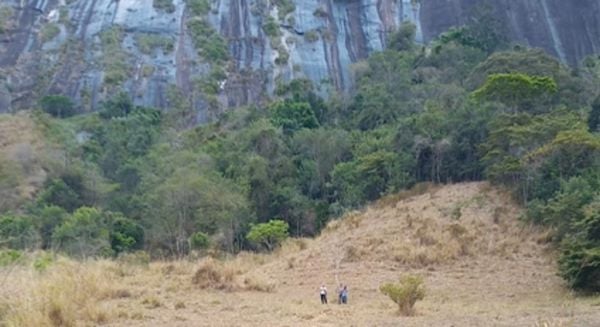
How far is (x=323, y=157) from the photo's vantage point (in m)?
37.8

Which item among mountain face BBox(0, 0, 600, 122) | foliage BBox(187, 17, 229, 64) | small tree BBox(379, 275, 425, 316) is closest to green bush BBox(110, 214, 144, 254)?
mountain face BBox(0, 0, 600, 122)

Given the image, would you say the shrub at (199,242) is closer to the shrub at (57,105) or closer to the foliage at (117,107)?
the foliage at (117,107)

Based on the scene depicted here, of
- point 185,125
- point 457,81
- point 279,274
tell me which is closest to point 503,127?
point 279,274

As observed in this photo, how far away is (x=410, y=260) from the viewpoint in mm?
21234

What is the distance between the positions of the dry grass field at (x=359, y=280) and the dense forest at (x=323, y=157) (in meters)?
1.40

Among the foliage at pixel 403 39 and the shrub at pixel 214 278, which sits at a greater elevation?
the foliage at pixel 403 39

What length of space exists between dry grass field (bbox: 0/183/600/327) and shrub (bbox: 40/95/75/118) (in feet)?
93.8

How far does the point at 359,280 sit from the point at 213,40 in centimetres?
3785

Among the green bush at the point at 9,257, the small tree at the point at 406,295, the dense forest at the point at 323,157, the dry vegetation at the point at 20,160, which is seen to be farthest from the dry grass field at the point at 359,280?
the dry vegetation at the point at 20,160

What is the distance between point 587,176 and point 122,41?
1572 inches

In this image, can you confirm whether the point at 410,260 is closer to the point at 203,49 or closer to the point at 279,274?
the point at 279,274

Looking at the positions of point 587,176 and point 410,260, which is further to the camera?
point 587,176

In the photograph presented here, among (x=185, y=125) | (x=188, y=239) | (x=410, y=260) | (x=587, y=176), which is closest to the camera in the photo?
(x=410, y=260)

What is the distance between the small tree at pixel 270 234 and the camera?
29.8 meters
